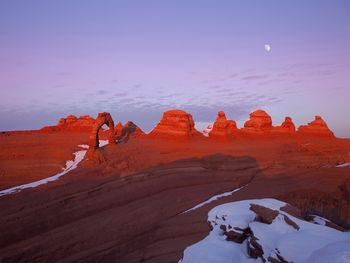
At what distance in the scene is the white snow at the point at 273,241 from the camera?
5.60m

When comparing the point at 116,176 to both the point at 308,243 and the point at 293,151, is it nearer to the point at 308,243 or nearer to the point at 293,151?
the point at 308,243

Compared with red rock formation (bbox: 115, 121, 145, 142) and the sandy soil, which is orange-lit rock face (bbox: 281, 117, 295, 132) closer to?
the sandy soil

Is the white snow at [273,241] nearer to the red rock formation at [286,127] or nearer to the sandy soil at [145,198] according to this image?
the sandy soil at [145,198]

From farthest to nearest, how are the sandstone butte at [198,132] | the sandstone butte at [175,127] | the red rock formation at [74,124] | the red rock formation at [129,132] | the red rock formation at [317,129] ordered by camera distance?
the red rock formation at [74,124] → the red rock formation at [317,129] → the sandstone butte at [198,132] → the sandstone butte at [175,127] → the red rock formation at [129,132]

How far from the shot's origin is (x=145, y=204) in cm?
1769

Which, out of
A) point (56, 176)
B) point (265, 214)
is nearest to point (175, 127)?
point (56, 176)

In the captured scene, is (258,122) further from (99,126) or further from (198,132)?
(99,126)

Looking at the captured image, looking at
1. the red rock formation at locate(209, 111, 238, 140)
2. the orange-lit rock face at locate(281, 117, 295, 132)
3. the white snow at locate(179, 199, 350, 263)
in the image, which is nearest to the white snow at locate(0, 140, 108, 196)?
the white snow at locate(179, 199, 350, 263)

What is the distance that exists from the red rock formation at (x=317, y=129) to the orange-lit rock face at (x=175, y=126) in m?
16.0

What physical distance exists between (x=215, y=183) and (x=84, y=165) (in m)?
8.93

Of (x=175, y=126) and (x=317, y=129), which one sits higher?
(x=175, y=126)

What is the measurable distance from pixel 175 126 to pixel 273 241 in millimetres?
32631

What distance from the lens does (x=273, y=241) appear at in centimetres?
670

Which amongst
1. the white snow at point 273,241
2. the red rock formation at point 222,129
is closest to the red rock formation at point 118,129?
the red rock formation at point 222,129
